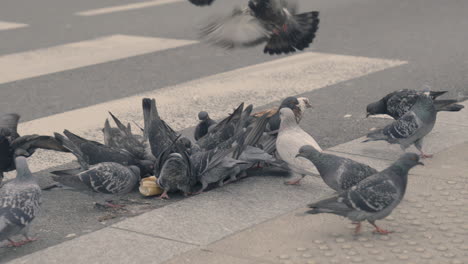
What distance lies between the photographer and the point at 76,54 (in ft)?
41.8

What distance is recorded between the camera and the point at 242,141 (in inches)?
288

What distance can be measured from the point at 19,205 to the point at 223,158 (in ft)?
5.97

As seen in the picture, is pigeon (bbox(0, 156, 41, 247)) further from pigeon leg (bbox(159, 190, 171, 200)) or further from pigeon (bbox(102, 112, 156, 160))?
pigeon (bbox(102, 112, 156, 160))

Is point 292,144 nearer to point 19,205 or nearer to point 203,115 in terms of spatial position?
point 203,115

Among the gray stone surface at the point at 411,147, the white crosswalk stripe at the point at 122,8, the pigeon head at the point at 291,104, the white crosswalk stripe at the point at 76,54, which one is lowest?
the gray stone surface at the point at 411,147

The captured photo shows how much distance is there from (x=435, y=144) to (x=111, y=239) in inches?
136

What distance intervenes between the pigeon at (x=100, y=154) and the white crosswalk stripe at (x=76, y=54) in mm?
4229

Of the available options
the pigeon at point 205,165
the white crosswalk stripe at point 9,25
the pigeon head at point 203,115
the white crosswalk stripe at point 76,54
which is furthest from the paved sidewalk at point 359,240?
the white crosswalk stripe at point 9,25

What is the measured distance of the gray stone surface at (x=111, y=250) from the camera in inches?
232

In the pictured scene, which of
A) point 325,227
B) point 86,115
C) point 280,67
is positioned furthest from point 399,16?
point 325,227

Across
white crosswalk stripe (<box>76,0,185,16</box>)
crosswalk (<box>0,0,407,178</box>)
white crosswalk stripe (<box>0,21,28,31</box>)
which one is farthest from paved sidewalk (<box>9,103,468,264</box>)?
white crosswalk stripe (<box>76,0,185,16</box>)

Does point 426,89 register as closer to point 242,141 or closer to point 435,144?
point 435,144

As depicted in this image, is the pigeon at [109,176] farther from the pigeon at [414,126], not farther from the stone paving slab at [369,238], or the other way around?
the pigeon at [414,126]

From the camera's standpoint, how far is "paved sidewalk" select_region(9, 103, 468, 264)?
586 cm
